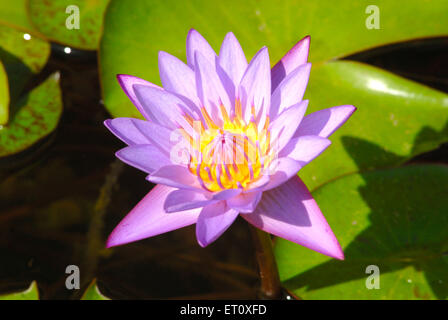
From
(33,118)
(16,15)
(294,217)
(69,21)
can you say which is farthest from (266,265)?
(16,15)

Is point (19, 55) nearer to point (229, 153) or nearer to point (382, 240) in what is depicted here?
point (229, 153)

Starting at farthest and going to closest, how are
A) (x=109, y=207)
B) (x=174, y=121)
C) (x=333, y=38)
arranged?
(x=109, y=207)
(x=333, y=38)
(x=174, y=121)


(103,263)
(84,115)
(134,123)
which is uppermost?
(84,115)

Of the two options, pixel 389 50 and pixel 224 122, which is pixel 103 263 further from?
pixel 389 50

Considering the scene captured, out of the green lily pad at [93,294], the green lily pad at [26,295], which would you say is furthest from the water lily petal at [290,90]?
the green lily pad at [26,295]

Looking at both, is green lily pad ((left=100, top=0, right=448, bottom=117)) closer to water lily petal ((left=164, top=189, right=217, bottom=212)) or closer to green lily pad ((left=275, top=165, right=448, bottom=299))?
green lily pad ((left=275, top=165, right=448, bottom=299))

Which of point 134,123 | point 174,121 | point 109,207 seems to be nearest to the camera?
point 134,123
